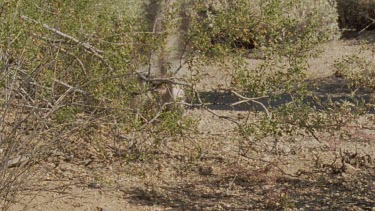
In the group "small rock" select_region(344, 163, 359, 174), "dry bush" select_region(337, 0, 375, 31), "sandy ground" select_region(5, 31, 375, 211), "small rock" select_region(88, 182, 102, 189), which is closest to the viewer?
"sandy ground" select_region(5, 31, 375, 211)

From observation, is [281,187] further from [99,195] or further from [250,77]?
[99,195]

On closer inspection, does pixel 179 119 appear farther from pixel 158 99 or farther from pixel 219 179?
pixel 158 99

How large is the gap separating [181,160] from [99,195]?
48.2 inches

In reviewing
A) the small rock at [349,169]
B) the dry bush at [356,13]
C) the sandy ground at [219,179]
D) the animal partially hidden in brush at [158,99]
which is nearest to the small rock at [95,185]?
the sandy ground at [219,179]

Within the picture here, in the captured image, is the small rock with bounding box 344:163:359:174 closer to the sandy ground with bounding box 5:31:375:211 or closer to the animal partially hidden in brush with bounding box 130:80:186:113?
the sandy ground with bounding box 5:31:375:211

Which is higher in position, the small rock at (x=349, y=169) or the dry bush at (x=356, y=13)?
the dry bush at (x=356, y=13)

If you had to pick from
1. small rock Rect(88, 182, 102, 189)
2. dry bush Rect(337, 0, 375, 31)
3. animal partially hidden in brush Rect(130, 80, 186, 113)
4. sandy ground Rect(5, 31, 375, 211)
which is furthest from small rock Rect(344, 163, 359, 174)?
dry bush Rect(337, 0, 375, 31)

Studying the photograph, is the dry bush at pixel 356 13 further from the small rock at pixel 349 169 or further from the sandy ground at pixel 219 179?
the small rock at pixel 349 169

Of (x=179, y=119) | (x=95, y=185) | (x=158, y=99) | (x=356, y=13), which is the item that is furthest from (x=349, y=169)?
(x=356, y=13)

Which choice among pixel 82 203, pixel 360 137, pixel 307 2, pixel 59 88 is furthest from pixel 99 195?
pixel 307 2

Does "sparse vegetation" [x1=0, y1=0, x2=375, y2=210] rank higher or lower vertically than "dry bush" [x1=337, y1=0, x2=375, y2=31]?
lower

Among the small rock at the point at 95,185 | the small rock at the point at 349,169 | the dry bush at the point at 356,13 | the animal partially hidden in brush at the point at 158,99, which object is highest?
the dry bush at the point at 356,13

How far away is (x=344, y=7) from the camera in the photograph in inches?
665

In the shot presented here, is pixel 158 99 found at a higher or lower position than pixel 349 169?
higher
